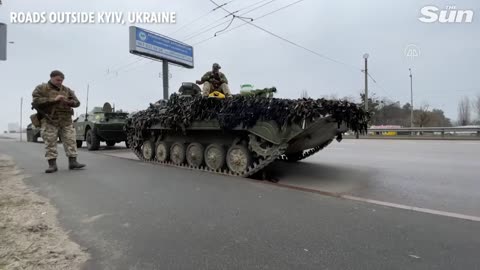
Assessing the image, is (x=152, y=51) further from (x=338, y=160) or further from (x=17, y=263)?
(x=17, y=263)

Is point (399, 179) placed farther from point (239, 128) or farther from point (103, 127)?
A: point (103, 127)

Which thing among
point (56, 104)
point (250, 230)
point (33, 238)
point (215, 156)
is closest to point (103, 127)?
point (56, 104)

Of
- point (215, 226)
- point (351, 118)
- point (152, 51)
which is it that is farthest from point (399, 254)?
point (152, 51)

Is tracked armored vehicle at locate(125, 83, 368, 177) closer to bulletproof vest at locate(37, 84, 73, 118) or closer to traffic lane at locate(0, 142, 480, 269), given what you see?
traffic lane at locate(0, 142, 480, 269)

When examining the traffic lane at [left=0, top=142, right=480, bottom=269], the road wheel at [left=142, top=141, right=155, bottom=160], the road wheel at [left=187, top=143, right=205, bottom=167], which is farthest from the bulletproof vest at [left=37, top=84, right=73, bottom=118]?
the road wheel at [left=142, top=141, right=155, bottom=160]

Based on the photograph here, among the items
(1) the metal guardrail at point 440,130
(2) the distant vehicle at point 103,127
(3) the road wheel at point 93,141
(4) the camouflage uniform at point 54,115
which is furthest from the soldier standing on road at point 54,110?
(1) the metal guardrail at point 440,130

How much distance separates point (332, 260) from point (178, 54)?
31.7 meters

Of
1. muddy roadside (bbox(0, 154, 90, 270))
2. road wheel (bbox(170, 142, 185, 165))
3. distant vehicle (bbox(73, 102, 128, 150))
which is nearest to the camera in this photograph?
muddy roadside (bbox(0, 154, 90, 270))

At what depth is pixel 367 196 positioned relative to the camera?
5434 millimetres

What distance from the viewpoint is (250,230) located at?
3.73 meters

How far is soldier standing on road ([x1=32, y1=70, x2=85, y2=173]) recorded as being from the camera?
720cm

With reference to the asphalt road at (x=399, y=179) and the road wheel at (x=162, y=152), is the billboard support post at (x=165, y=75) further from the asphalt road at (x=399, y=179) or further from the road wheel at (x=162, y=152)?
the asphalt road at (x=399, y=179)

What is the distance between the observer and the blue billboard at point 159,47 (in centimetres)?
2861

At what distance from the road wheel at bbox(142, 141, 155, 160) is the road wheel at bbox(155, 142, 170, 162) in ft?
0.78
